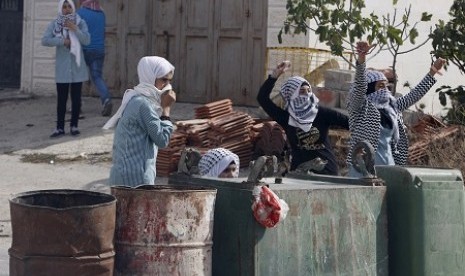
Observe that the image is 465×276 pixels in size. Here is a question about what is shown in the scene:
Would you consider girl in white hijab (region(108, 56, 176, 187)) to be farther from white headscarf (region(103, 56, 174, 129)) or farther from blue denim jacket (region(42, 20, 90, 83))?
blue denim jacket (region(42, 20, 90, 83))

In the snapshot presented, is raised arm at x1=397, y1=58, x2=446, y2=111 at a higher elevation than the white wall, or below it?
below

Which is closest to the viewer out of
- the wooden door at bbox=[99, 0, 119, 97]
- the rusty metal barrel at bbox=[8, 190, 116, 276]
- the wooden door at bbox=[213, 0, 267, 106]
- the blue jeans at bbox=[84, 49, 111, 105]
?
the rusty metal barrel at bbox=[8, 190, 116, 276]

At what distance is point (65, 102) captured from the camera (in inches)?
509

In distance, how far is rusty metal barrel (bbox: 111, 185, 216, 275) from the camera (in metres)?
5.00

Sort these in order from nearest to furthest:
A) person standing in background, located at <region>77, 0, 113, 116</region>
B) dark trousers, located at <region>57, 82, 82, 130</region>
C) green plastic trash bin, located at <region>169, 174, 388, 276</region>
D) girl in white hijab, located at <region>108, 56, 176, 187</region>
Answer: green plastic trash bin, located at <region>169, 174, 388, 276</region>, girl in white hijab, located at <region>108, 56, 176, 187</region>, dark trousers, located at <region>57, 82, 82, 130</region>, person standing in background, located at <region>77, 0, 113, 116</region>

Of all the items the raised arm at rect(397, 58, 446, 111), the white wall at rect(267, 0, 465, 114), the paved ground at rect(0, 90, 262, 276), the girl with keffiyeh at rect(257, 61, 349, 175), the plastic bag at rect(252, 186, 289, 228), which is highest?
the white wall at rect(267, 0, 465, 114)

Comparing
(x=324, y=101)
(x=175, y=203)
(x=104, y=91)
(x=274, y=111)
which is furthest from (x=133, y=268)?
(x=104, y=91)

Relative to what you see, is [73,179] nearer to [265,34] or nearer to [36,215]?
[265,34]

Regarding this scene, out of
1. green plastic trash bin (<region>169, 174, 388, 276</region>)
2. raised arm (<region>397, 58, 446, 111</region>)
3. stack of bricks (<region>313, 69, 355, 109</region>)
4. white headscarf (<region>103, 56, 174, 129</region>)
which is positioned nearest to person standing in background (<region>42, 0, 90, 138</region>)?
stack of bricks (<region>313, 69, 355, 109</region>)

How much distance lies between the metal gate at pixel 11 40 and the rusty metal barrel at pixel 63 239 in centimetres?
1177

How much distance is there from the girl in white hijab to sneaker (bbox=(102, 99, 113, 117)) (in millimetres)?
6819

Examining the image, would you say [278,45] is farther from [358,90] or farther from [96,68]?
[358,90]

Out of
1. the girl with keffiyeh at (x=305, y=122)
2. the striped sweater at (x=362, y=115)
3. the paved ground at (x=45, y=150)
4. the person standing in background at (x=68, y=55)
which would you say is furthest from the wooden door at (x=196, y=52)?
the striped sweater at (x=362, y=115)

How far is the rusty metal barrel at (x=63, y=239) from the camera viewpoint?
477 cm
